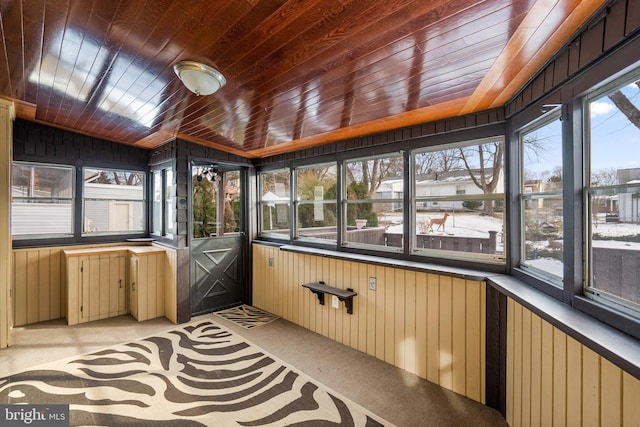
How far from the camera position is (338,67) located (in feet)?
6.08

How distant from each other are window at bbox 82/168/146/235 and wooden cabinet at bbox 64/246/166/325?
1.54 ft

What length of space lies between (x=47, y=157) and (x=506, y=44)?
5332mm

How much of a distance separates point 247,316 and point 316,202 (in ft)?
6.37

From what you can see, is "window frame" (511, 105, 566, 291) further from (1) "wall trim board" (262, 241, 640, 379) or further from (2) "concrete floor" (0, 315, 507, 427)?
(2) "concrete floor" (0, 315, 507, 427)

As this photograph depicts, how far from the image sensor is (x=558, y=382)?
151 cm

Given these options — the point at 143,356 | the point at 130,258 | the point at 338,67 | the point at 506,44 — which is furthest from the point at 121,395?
the point at 506,44

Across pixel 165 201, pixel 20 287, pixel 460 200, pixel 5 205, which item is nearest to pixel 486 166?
pixel 460 200

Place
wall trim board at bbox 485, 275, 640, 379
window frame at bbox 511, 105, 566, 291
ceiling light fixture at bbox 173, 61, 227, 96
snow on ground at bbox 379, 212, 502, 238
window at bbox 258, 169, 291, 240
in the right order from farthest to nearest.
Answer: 1. window at bbox 258, 169, 291, 240
2. snow on ground at bbox 379, 212, 502, 238
3. ceiling light fixture at bbox 173, 61, 227, 96
4. window frame at bbox 511, 105, 566, 291
5. wall trim board at bbox 485, 275, 640, 379

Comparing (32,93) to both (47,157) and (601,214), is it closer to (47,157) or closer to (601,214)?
(47,157)

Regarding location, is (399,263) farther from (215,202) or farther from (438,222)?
(215,202)

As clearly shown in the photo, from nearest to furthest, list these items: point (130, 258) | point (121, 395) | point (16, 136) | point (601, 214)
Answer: point (601, 214)
point (121, 395)
point (16, 136)
point (130, 258)

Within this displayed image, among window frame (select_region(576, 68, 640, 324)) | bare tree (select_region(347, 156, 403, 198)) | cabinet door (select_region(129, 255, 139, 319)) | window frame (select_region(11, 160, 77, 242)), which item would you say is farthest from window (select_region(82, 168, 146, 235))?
window frame (select_region(576, 68, 640, 324))

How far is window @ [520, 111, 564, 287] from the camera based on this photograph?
70.7 inches

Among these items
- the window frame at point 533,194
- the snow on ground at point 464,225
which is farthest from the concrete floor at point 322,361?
the snow on ground at point 464,225
